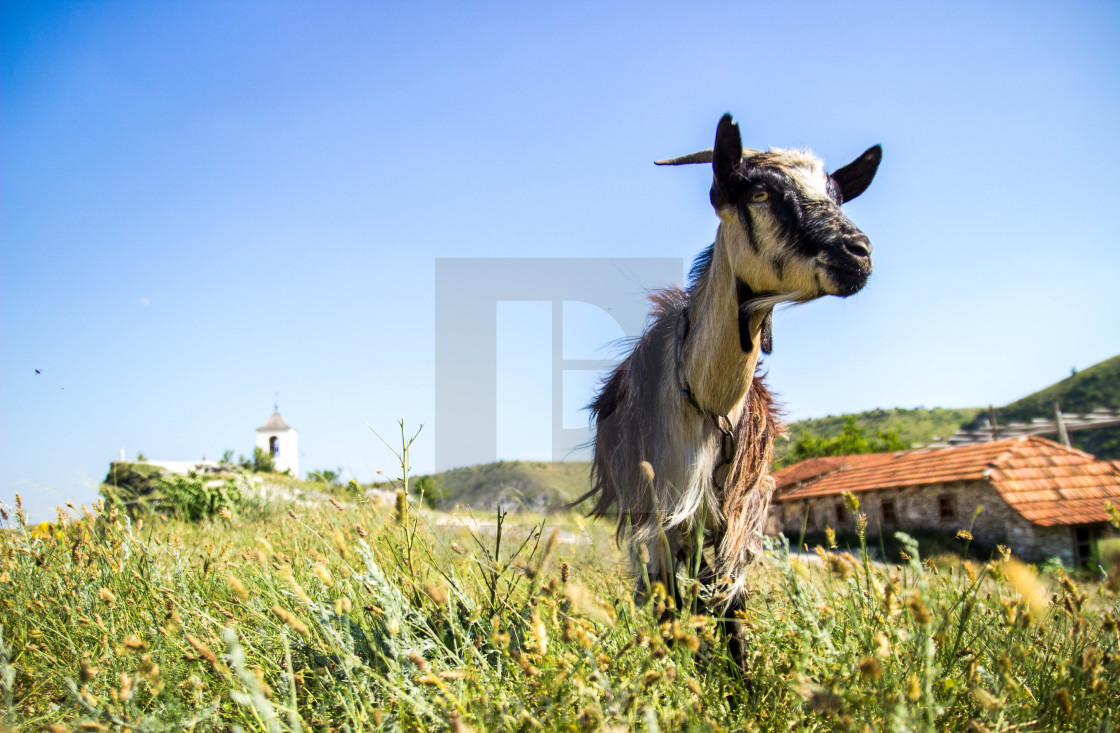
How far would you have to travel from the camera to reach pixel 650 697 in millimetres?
Result: 1722

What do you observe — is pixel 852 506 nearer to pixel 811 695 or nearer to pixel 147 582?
pixel 811 695

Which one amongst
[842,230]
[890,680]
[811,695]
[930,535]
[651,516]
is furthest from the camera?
[930,535]

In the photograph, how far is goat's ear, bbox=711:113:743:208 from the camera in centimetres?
275

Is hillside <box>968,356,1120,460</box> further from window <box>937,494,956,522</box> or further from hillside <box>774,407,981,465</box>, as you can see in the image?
window <box>937,494,956,522</box>

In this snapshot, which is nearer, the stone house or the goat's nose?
the goat's nose

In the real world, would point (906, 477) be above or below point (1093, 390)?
below

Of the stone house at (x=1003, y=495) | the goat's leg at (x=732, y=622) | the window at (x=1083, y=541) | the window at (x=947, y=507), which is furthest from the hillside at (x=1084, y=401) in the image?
the goat's leg at (x=732, y=622)

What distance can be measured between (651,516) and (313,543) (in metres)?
2.58

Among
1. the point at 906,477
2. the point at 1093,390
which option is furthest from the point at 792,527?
the point at 1093,390

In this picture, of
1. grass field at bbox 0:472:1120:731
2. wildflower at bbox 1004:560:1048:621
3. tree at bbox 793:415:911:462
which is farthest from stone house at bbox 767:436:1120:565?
tree at bbox 793:415:911:462

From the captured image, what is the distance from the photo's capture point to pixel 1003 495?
20.9m

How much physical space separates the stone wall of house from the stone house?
32 mm

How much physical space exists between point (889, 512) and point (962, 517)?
3315mm

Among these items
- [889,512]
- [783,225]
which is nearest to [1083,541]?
[889,512]
